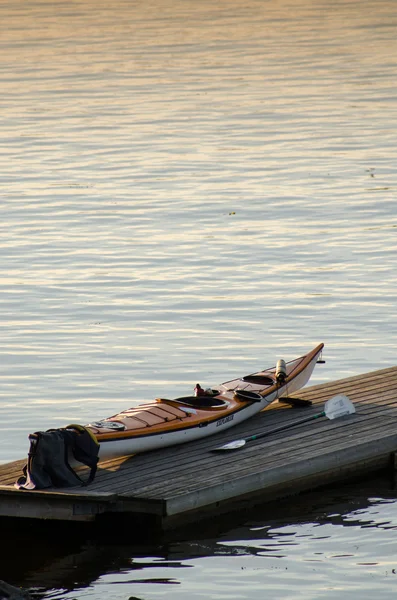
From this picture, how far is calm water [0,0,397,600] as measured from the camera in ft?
43.5

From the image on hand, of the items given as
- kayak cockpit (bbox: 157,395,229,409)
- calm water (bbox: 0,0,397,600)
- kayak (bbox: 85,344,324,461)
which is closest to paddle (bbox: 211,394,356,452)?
kayak (bbox: 85,344,324,461)

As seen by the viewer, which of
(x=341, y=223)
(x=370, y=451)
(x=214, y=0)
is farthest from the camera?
(x=214, y=0)

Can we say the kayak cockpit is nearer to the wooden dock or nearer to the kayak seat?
the kayak seat

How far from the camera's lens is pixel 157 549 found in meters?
13.2

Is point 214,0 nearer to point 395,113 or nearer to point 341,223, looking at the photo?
point 395,113

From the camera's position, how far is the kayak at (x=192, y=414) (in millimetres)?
14273

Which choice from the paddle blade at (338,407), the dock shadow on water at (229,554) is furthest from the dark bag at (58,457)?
the paddle blade at (338,407)

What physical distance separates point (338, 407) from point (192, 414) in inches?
71.3

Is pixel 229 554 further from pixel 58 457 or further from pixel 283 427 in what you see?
pixel 283 427

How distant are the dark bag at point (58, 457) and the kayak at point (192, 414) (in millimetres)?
218

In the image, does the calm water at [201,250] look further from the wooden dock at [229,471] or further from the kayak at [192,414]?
the kayak at [192,414]

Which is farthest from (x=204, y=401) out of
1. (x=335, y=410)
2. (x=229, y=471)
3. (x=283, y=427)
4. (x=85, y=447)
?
(x=85, y=447)

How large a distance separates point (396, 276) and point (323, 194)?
680cm

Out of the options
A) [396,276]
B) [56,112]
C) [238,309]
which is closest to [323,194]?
[396,276]
